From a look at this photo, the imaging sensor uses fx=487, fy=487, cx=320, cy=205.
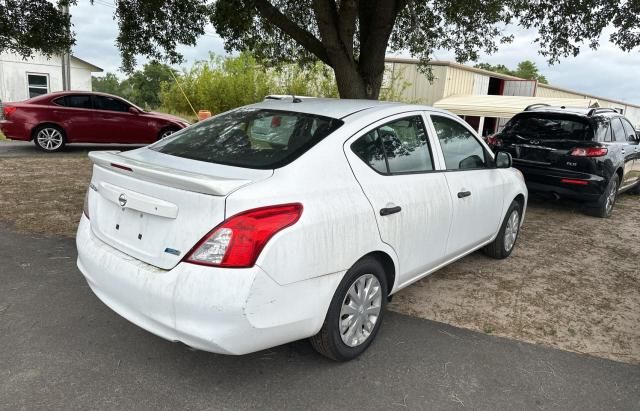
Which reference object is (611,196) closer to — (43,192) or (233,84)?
(43,192)

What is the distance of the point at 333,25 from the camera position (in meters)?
6.72

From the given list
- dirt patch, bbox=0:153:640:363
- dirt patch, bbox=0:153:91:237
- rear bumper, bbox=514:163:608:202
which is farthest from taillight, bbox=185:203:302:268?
rear bumper, bbox=514:163:608:202

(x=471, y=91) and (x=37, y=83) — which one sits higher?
(x=471, y=91)

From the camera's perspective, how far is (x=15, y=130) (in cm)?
1093

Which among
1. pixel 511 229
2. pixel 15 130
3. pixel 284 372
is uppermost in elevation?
pixel 15 130

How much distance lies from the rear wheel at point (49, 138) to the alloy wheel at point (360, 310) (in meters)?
10.8

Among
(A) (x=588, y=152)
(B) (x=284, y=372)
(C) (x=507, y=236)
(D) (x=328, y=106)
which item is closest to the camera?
(B) (x=284, y=372)

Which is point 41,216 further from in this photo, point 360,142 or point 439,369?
point 439,369

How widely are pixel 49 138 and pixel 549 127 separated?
34.6 feet

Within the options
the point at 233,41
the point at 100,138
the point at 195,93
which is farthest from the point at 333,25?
the point at 195,93

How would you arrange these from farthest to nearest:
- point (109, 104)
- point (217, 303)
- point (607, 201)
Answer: point (109, 104) → point (607, 201) → point (217, 303)

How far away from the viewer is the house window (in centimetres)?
2477

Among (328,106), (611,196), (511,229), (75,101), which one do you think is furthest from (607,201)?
(75,101)

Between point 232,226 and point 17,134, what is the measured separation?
11.0 meters
